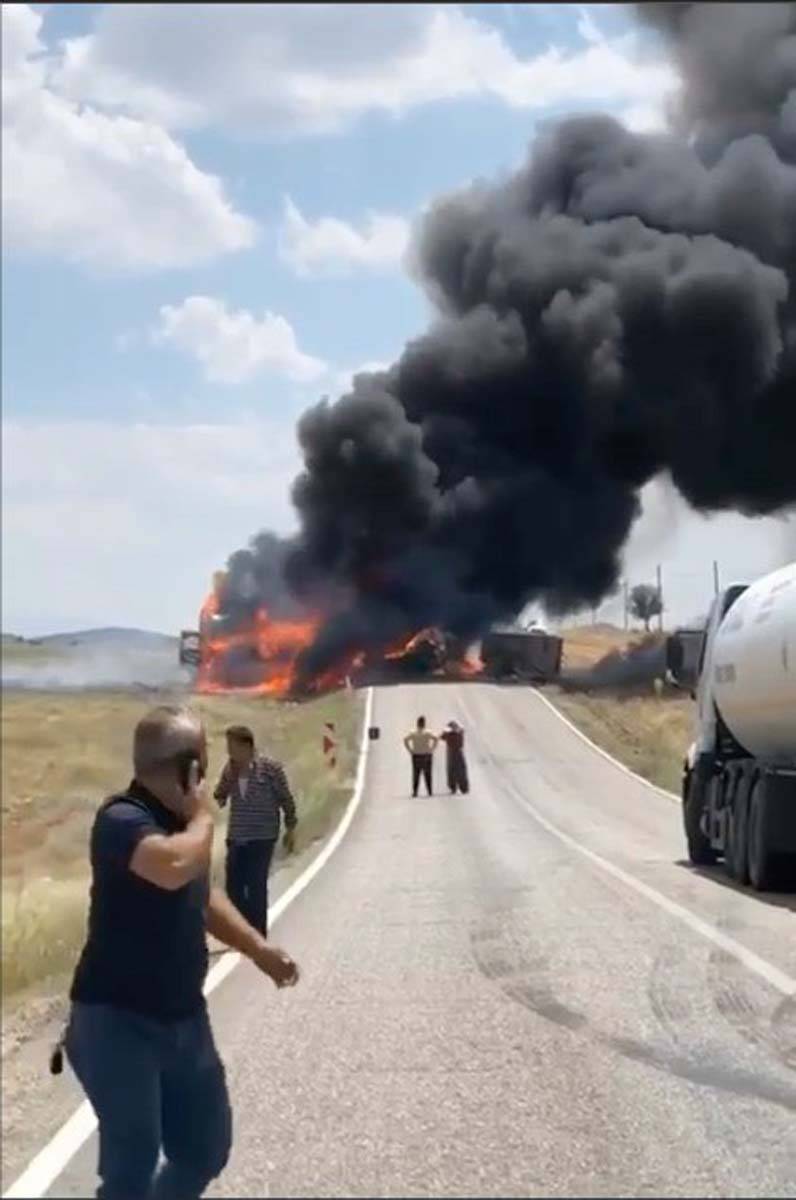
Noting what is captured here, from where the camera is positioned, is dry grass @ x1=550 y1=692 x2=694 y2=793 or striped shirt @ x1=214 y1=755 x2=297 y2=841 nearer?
striped shirt @ x1=214 y1=755 x2=297 y2=841

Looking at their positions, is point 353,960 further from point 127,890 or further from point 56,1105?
point 127,890

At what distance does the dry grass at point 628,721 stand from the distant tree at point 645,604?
85 cm

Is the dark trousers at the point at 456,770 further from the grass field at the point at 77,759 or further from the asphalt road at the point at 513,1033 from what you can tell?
the grass field at the point at 77,759

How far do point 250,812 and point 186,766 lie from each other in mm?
1143

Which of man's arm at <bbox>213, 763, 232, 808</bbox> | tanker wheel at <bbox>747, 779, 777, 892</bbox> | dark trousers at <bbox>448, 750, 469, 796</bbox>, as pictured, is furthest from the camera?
dark trousers at <bbox>448, 750, 469, 796</bbox>

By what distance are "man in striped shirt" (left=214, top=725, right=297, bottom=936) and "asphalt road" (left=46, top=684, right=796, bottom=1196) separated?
2.83 m

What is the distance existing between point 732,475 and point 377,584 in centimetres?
213

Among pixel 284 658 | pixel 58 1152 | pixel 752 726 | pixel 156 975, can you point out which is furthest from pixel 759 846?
pixel 156 975

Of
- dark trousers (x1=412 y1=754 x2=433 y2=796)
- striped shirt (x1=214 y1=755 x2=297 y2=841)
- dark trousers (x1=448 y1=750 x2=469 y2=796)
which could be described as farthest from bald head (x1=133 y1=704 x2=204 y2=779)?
dark trousers (x1=448 y1=750 x2=469 y2=796)

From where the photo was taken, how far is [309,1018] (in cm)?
1276

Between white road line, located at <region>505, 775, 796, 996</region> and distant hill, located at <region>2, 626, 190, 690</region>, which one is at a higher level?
distant hill, located at <region>2, 626, 190, 690</region>

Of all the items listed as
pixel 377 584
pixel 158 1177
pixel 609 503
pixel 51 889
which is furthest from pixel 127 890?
pixel 609 503

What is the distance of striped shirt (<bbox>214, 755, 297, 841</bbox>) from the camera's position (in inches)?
197

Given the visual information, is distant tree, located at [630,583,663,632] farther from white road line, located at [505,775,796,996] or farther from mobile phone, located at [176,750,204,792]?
mobile phone, located at [176,750,204,792]
